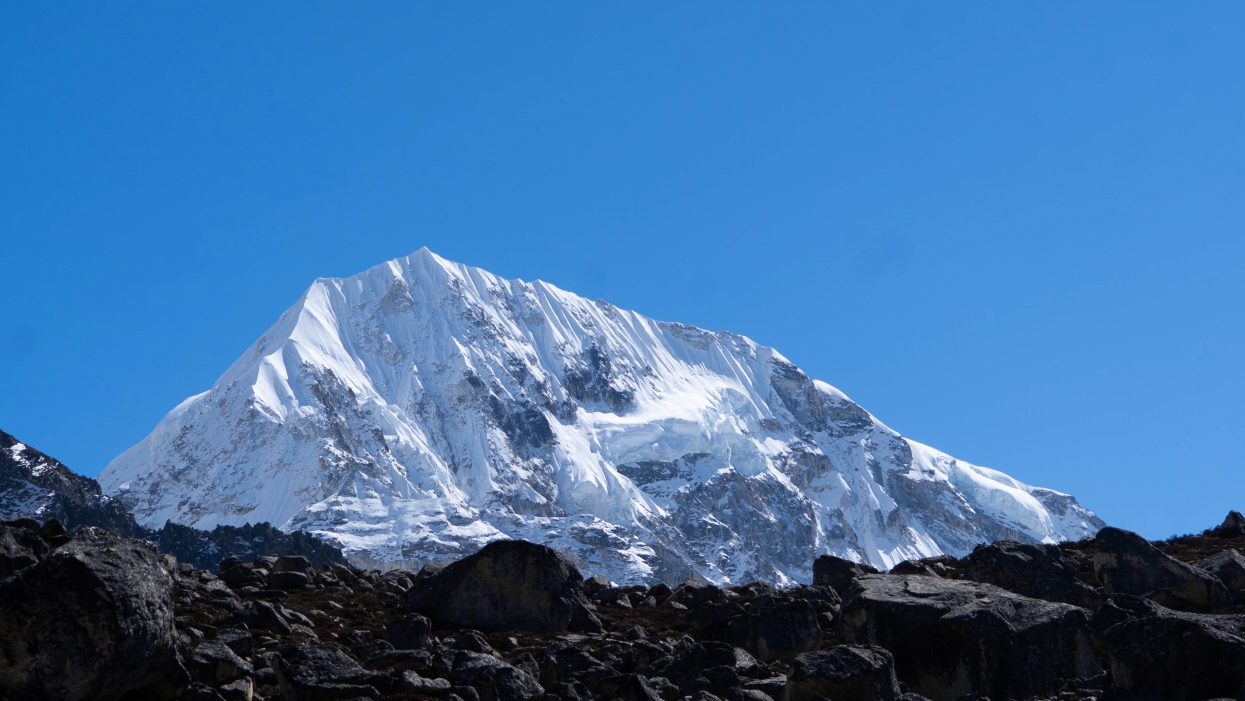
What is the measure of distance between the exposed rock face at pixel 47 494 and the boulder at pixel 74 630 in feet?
186

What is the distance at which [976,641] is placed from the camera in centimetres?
1616

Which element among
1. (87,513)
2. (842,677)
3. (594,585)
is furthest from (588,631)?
(87,513)

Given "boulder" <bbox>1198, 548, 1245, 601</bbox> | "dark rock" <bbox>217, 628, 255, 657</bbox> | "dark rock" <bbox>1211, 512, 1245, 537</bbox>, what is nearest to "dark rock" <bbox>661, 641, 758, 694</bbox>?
"dark rock" <bbox>217, 628, 255, 657</bbox>

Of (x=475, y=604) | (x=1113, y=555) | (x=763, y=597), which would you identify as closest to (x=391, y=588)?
(x=475, y=604)

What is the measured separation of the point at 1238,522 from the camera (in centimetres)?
2847

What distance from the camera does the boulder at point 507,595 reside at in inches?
762

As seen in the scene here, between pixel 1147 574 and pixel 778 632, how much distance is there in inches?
288

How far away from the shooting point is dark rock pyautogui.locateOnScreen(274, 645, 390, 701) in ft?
43.5

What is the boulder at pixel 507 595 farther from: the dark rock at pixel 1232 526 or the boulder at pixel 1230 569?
the dark rock at pixel 1232 526

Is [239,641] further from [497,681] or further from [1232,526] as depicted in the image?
[1232,526]

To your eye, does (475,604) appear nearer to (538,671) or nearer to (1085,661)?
(538,671)

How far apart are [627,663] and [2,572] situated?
7.86 m

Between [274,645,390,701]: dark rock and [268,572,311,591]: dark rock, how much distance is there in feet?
26.7

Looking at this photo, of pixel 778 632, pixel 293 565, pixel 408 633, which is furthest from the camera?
pixel 293 565
